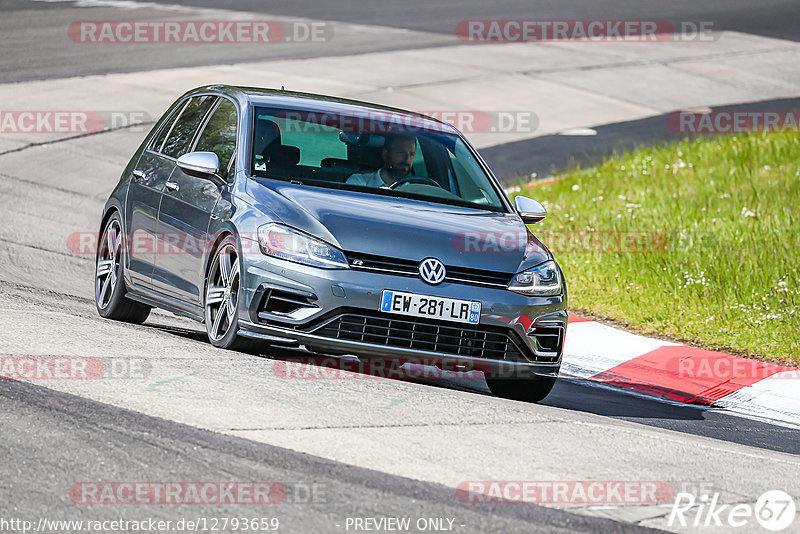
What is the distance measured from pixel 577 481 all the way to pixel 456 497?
2.17 feet

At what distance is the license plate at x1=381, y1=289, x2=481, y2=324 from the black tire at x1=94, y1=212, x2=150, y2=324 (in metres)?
2.71

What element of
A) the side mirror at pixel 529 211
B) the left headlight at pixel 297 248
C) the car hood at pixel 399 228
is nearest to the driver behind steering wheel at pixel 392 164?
the car hood at pixel 399 228

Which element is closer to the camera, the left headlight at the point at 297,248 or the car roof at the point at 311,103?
the left headlight at the point at 297,248

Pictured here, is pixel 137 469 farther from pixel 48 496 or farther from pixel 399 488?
pixel 399 488

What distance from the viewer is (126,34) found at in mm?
25641

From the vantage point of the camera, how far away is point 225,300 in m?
7.45

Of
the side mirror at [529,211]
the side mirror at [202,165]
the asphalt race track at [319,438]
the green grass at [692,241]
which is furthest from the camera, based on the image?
the green grass at [692,241]

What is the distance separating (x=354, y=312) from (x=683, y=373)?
11.3 ft

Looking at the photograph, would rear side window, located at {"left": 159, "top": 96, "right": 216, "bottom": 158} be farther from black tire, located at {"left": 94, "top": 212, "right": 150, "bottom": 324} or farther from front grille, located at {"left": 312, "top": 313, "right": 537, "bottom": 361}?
front grille, located at {"left": 312, "top": 313, "right": 537, "bottom": 361}

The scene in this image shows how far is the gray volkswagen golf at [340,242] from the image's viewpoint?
7043mm

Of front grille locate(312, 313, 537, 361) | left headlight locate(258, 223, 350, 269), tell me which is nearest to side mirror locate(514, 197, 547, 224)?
front grille locate(312, 313, 537, 361)

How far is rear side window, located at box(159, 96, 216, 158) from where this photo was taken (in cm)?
881

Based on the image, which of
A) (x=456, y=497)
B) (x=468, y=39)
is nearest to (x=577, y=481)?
(x=456, y=497)

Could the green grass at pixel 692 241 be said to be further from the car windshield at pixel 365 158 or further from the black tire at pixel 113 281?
the black tire at pixel 113 281
